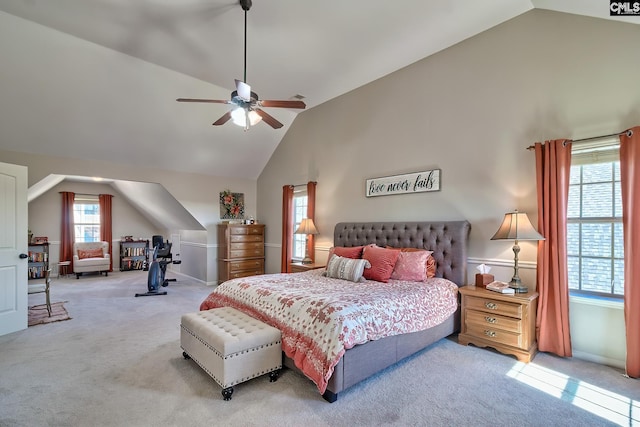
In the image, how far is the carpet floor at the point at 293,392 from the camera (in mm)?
2080

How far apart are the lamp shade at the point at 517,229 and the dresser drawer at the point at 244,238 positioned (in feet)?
16.5

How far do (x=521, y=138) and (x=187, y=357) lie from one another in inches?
169

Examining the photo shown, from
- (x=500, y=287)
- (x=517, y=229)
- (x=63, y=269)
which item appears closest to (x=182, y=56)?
(x=517, y=229)

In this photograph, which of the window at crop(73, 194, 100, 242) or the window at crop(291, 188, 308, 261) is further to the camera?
the window at crop(73, 194, 100, 242)

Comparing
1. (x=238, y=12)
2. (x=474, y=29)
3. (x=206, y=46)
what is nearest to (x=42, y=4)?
(x=206, y=46)

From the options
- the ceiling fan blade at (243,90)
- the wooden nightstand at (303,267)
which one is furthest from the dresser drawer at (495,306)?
the ceiling fan blade at (243,90)

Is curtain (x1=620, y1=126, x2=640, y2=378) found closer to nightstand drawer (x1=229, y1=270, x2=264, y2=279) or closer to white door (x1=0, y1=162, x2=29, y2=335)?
nightstand drawer (x1=229, y1=270, x2=264, y2=279)

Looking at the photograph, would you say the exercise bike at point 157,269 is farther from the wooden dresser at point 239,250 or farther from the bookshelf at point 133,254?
the bookshelf at point 133,254

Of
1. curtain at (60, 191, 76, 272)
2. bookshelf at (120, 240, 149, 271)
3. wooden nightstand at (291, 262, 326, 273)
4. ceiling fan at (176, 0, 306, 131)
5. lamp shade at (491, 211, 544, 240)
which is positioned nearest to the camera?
ceiling fan at (176, 0, 306, 131)

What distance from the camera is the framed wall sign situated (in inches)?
162

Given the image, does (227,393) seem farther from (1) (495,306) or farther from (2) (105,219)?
(2) (105,219)

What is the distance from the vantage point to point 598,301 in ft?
9.62

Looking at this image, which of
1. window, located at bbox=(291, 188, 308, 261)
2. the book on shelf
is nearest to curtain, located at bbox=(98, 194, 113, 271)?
window, located at bbox=(291, 188, 308, 261)

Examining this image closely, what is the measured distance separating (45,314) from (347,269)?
4.58 metres
